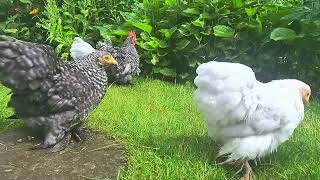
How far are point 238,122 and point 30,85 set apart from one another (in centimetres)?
179

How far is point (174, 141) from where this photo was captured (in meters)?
4.62

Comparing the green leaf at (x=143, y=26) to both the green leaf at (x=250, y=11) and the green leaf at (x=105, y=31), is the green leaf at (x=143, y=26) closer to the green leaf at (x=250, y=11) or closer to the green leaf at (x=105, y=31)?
the green leaf at (x=105, y=31)

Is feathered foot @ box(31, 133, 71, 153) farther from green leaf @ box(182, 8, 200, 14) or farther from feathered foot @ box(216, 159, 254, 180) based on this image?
green leaf @ box(182, 8, 200, 14)

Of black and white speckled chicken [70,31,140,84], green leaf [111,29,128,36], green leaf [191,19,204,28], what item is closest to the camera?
black and white speckled chicken [70,31,140,84]

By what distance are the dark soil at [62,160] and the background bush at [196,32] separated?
304 centimetres

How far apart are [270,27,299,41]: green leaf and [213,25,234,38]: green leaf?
66cm

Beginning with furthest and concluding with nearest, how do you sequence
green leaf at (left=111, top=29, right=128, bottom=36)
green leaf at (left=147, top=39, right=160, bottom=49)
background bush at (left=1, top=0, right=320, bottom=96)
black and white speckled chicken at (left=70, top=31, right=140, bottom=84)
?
green leaf at (left=111, top=29, right=128, bottom=36) → green leaf at (left=147, top=39, right=160, bottom=49) → black and white speckled chicken at (left=70, top=31, right=140, bottom=84) → background bush at (left=1, top=0, right=320, bottom=96)

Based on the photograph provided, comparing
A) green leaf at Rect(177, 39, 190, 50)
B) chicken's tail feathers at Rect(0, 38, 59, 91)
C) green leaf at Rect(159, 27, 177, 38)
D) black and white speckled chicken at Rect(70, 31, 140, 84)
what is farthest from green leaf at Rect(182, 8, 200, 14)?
chicken's tail feathers at Rect(0, 38, 59, 91)

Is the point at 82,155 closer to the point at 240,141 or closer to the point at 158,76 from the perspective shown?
the point at 240,141

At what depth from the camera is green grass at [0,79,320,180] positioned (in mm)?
4062

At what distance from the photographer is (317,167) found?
13.5ft

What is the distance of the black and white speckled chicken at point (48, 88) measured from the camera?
13.5 ft

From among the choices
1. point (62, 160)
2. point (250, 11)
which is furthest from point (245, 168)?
point (250, 11)

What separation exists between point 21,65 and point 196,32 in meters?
3.64
